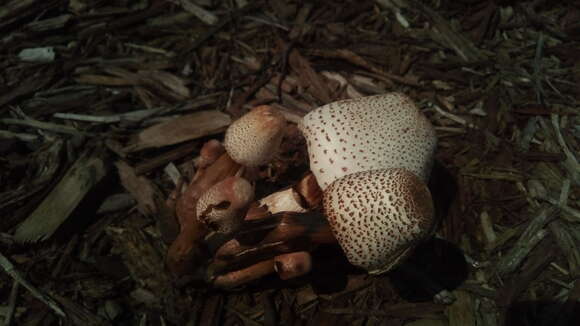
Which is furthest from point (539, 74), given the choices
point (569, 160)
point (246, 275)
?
point (246, 275)

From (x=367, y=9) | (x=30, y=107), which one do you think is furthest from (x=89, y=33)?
(x=367, y=9)

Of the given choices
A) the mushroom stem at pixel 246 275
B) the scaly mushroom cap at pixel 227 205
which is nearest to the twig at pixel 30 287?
the mushroom stem at pixel 246 275

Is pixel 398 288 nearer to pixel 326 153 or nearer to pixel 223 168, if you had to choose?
pixel 326 153

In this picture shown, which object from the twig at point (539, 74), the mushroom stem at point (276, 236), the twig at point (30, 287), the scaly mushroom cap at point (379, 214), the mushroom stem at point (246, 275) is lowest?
the twig at point (30, 287)

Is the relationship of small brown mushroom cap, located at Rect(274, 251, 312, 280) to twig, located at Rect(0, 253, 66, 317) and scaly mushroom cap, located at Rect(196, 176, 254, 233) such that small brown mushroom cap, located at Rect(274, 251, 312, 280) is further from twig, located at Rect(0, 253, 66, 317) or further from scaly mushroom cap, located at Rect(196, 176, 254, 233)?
twig, located at Rect(0, 253, 66, 317)

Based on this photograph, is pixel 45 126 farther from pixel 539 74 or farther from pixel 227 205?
pixel 539 74

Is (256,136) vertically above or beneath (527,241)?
above

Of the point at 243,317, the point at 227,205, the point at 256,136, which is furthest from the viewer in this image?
the point at 243,317

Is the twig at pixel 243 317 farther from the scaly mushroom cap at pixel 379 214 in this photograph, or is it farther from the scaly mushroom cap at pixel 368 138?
the scaly mushroom cap at pixel 368 138
